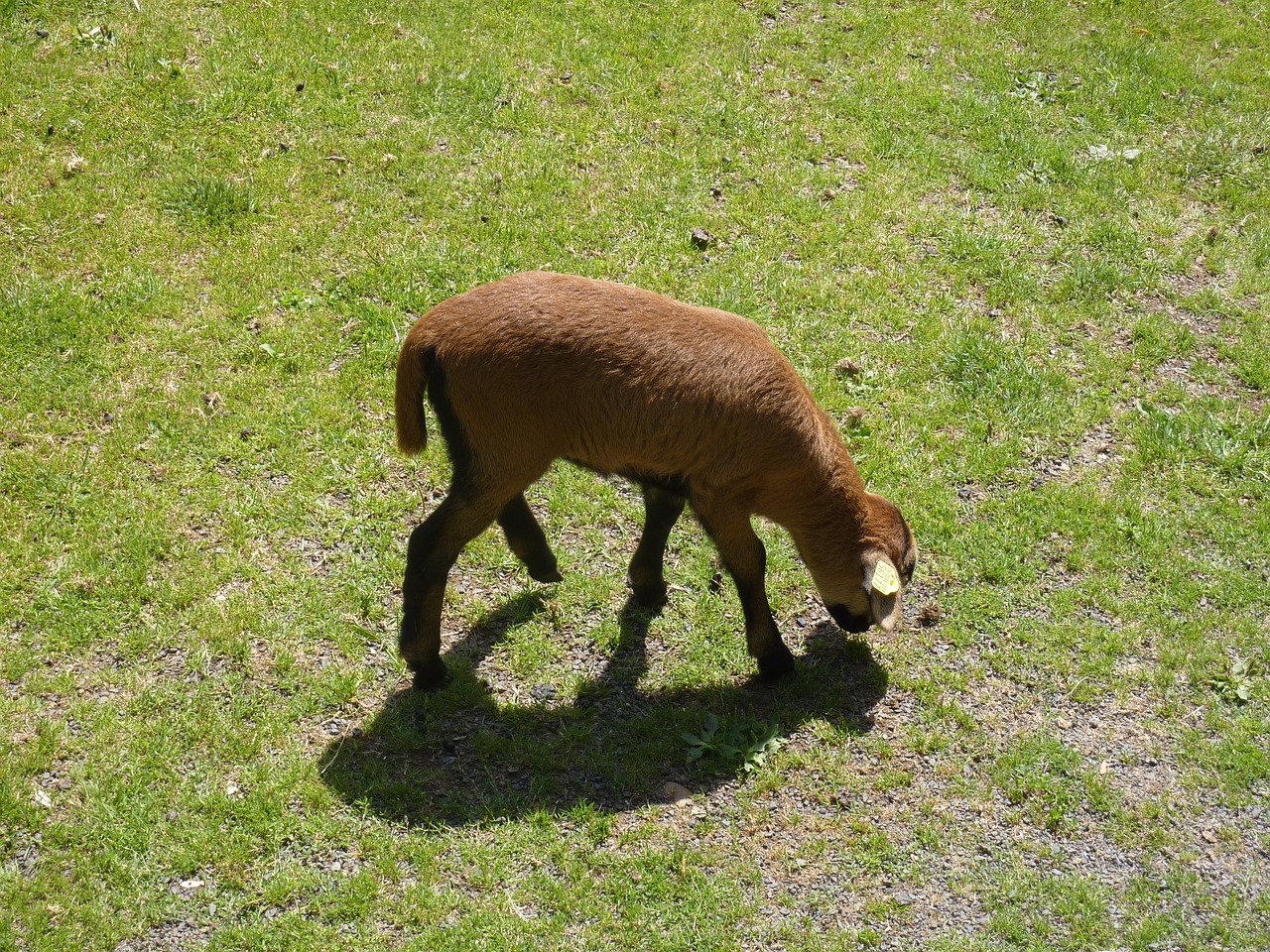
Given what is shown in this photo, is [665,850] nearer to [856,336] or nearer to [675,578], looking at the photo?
[675,578]

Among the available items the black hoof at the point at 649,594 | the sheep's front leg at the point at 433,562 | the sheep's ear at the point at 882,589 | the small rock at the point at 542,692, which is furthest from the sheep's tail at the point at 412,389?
the sheep's ear at the point at 882,589

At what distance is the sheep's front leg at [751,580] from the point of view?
20.3ft

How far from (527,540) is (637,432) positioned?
1.15 m

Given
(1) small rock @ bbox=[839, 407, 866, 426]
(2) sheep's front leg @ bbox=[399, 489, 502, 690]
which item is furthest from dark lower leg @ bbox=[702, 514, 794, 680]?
(1) small rock @ bbox=[839, 407, 866, 426]

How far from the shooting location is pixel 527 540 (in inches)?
259

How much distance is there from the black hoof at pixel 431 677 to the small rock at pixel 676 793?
1.35 meters

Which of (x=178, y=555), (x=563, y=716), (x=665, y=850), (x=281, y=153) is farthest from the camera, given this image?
(x=281, y=153)

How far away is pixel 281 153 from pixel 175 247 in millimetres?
1331

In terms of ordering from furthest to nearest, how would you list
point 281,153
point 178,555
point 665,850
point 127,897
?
point 281,153
point 178,555
point 665,850
point 127,897

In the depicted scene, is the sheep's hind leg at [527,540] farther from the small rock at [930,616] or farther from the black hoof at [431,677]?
the small rock at [930,616]

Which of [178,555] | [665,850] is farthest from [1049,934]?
[178,555]

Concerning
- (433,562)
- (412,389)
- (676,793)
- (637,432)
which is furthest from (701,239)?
(676,793)

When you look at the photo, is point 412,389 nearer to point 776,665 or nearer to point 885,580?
point 776,665

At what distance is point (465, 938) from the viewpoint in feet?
17.2
